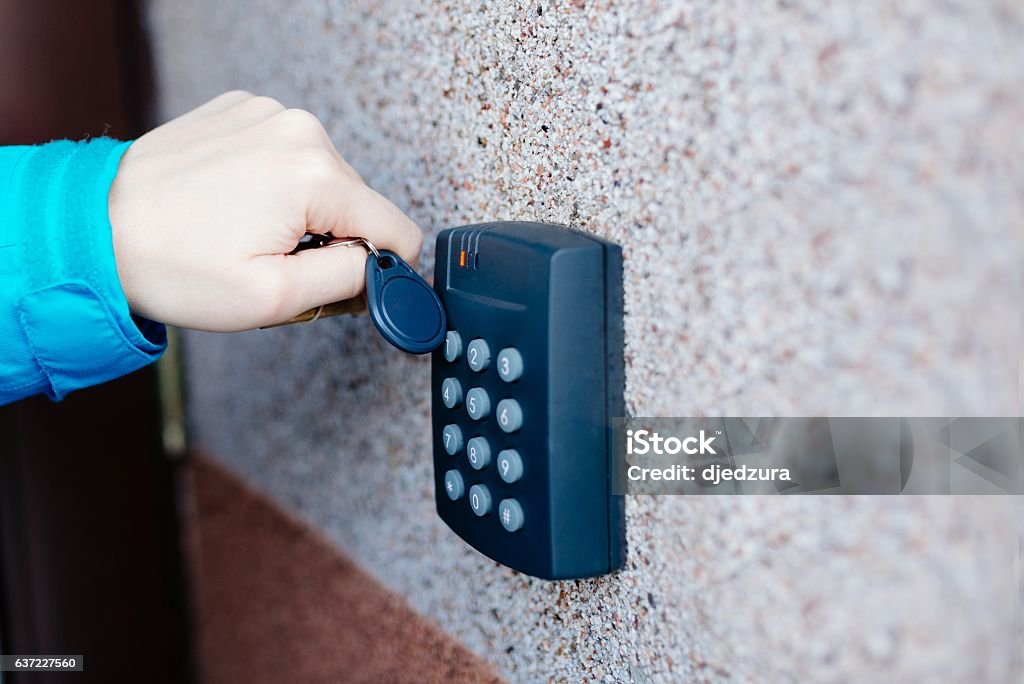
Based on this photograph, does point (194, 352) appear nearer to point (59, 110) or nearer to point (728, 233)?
point (59, 110)

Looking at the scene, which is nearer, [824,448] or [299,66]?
[824,448]

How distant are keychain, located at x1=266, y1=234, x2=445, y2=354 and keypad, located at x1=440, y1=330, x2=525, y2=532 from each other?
0.01 metres

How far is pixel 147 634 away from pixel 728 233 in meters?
0.91

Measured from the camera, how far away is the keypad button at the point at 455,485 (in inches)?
17.3

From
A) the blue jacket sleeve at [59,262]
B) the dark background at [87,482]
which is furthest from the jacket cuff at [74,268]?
the dark background at [87,482]

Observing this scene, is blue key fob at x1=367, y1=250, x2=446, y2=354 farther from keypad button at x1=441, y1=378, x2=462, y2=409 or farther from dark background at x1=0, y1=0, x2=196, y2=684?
dark background at x1=0, y1=0, x2=196, y2=684

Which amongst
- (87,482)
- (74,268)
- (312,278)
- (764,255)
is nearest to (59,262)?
(74,268)

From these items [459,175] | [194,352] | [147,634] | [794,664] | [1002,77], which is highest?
[1002,77]

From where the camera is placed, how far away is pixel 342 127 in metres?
0.62

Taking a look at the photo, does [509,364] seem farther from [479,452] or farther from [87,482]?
[87,482]

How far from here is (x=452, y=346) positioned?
1.43 ft

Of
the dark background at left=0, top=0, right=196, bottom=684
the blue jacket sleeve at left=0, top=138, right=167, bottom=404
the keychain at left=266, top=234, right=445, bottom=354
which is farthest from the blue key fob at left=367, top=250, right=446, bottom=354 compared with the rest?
A: the dark background at left=0, top=0, right=196, bottom=684

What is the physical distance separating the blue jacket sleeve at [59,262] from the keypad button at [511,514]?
0.24 metres

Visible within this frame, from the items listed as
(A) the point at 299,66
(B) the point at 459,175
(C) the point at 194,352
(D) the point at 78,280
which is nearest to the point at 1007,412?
(B) the point at 459,175
